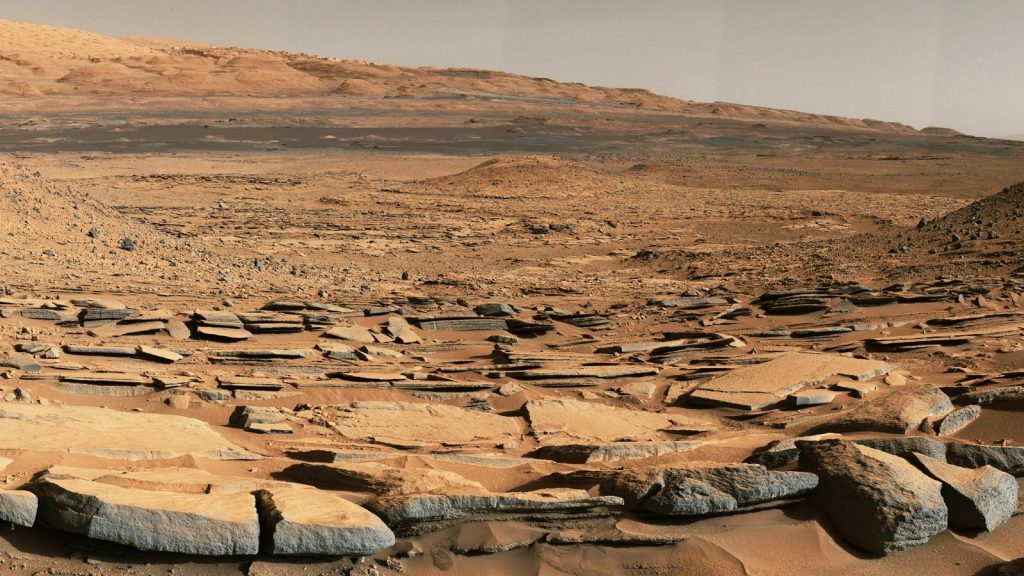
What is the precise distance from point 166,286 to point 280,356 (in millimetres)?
3250

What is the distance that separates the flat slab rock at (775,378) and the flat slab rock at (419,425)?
1.53 meters

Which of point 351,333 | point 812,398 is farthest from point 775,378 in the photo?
point 351,333

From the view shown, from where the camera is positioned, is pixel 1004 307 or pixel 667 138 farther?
pixel 667 138

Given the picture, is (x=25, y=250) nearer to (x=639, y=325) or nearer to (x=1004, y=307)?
(x=639, y=325)

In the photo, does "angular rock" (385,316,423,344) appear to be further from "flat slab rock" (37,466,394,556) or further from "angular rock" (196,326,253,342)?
"flat slab rock" (37,466,394,556)

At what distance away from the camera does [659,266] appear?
15461mm

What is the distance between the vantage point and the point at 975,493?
4391mm

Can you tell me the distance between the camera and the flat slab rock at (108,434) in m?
4.57

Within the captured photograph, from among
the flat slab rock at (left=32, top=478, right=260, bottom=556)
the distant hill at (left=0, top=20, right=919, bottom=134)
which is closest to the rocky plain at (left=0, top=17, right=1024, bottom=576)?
the flat slab rock at (left=32, top=478, right=260, bottom=556)

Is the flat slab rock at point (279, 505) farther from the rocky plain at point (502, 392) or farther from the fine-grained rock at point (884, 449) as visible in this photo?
the fine-grained rock at point (884, 449)

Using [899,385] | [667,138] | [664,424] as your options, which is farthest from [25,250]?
[667,138]

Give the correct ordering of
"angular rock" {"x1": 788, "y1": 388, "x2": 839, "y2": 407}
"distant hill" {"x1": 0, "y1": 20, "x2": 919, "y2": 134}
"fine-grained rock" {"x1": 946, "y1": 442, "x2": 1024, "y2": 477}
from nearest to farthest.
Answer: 1. "fine-grained rock" {"x1": 946, "y1": 442, "x2": 1024, "y2": 477}
2. "angular rock" {"x1": 788, "y1": 388, "x2": 839, "y2": 407}
3. "distant hill" {"x1": 0, "y1": 20, "x2": 919, "y2": 134}

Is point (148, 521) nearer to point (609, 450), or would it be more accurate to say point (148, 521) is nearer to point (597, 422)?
point (609, 450)

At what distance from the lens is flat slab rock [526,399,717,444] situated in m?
5.82
